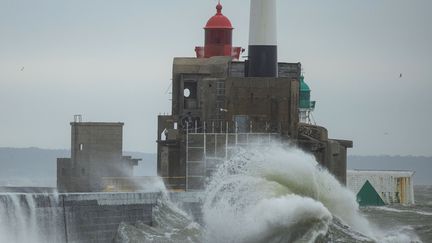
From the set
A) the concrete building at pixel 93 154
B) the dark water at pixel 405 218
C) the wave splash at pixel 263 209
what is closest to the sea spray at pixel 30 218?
the wave splash at pixel 263 209

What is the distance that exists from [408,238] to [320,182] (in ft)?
9.14

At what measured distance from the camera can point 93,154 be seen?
179 feet

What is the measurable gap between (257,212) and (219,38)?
54.5ft

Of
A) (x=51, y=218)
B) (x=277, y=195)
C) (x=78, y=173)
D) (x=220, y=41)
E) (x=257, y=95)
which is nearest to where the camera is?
(x=51, y=218)

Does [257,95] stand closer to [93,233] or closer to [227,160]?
[227,160]

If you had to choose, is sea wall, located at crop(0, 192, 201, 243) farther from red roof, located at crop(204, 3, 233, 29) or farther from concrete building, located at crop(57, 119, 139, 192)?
red roof, located at crop(204, 3, 233, 29)

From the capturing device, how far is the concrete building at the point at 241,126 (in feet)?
159

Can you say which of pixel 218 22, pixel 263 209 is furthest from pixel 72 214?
pixel 218 22

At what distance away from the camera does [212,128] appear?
50656 millimetres

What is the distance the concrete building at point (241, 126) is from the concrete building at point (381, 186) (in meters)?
7.00

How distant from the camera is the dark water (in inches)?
1966

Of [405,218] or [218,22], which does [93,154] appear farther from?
[405,218]

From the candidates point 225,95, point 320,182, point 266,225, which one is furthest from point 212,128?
point 266,225

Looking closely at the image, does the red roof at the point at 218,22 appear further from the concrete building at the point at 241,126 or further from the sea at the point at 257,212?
the sea at the point at 257,212
